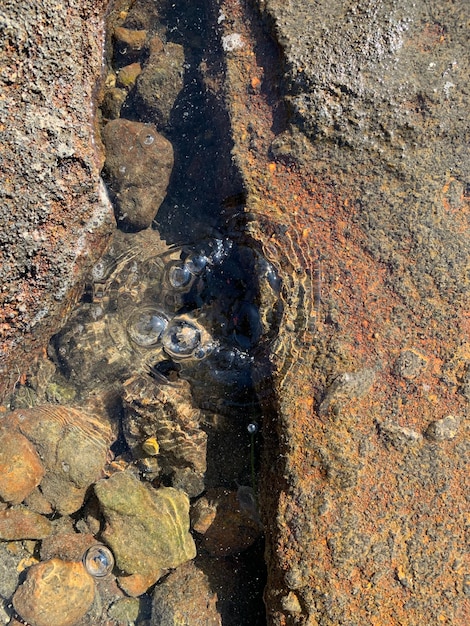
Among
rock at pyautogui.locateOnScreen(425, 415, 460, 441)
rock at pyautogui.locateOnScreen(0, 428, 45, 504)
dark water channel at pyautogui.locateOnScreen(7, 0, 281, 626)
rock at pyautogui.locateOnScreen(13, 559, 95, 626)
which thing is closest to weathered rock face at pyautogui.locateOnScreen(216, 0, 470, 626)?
rock at pyautogui.locateOnScreen(425, 415, 460, 441)

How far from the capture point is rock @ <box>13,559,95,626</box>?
2.90 m

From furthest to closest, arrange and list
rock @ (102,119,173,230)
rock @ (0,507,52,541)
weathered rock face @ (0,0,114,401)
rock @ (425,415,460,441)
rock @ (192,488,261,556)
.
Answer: rock @ (102,119,173,230), rock @ (0,507,52,541), rock @ (192,488,261,556), rock @ (425,415,460,441), weathered rock face @ (0,0,114,401)

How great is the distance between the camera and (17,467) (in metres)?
3.02

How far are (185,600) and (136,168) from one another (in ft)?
9.25

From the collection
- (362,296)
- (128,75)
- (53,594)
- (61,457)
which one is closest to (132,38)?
(128,75)

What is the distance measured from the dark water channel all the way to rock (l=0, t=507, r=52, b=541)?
2.13ft

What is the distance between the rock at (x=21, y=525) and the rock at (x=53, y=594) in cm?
20

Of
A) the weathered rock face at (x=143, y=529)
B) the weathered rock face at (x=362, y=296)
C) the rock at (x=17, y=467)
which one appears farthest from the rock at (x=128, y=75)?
the weathered rock face at (x=143, y=529)

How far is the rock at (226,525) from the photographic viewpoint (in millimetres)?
2887

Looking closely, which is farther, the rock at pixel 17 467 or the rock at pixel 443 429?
the rock at pixel 17 467

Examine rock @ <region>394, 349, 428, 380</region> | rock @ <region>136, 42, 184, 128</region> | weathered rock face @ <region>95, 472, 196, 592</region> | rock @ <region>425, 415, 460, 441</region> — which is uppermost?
rock @ <region>136, 42, 184, 128</region>

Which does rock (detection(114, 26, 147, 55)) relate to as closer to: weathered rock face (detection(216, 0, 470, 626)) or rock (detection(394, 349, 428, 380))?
weathered rock face (detection(216, 0, 470, 626))

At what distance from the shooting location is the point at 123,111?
3758mm

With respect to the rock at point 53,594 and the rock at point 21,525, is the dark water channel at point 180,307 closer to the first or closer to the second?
the rock at point 53,594
